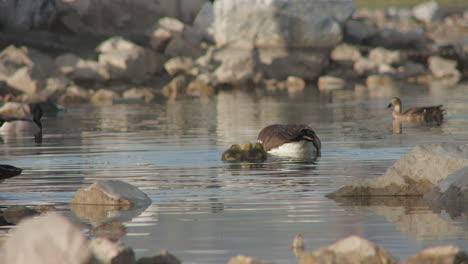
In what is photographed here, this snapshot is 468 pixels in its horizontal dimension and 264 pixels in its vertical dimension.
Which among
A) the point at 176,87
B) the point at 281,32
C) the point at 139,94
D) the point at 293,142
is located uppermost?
the point at 281,32

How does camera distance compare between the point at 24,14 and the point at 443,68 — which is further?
the point at 443,68

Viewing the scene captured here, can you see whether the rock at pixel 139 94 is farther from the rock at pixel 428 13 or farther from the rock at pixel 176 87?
the rock at pixel 428 13

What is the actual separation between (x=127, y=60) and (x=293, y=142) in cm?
2681

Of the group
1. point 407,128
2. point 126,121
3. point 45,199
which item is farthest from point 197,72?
point 45,199

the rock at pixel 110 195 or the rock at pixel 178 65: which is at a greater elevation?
the rock at pixel 178 65

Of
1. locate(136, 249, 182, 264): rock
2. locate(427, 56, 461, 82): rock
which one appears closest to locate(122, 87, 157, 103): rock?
locate(427, 56, 461, 82): rock

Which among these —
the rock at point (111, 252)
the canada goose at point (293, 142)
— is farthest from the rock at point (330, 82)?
the rock at point (111, 252)

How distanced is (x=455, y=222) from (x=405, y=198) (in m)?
1.59

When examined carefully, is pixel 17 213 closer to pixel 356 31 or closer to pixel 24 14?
pixel 24 14

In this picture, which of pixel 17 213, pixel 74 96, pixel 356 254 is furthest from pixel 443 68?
pixel 356 254

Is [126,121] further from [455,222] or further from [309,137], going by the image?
[455,222]

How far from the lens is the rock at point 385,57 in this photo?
160ft

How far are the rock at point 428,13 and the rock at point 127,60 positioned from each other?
135 feet

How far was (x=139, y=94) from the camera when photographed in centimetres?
3812
